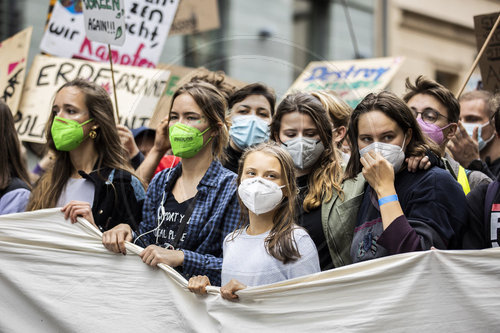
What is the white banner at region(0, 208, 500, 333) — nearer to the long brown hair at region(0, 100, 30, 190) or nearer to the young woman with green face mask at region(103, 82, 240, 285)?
the young woman with green face mask at region(103, 82, 240, 285)

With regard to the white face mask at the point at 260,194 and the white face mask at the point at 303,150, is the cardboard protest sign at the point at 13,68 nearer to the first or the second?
the white face mask at the point at 303,150

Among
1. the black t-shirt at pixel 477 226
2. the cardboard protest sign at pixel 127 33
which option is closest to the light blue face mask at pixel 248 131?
the black t-shirt at pixel 477 226

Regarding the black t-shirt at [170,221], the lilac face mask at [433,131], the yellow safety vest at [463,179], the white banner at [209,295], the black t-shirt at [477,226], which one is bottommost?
the white banner at [209,295]

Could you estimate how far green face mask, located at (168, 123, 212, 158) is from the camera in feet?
10.8

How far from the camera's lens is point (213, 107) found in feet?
11.1

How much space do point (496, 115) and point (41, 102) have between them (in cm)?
327

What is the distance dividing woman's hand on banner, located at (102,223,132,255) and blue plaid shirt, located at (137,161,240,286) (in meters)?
0.11

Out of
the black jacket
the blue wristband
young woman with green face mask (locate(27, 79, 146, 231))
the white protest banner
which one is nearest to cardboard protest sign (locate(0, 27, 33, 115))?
the white protest banner

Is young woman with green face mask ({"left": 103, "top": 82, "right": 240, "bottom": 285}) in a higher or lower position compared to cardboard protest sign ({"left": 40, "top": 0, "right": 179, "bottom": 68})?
lower

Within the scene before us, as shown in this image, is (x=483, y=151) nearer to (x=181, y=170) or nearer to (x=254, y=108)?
(x=254, y=108)

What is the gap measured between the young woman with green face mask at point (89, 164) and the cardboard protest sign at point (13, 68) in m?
1.50

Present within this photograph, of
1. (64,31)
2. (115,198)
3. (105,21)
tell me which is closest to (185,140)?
(115,198)

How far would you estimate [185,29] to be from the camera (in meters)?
6.00

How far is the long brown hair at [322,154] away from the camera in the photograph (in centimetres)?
314
